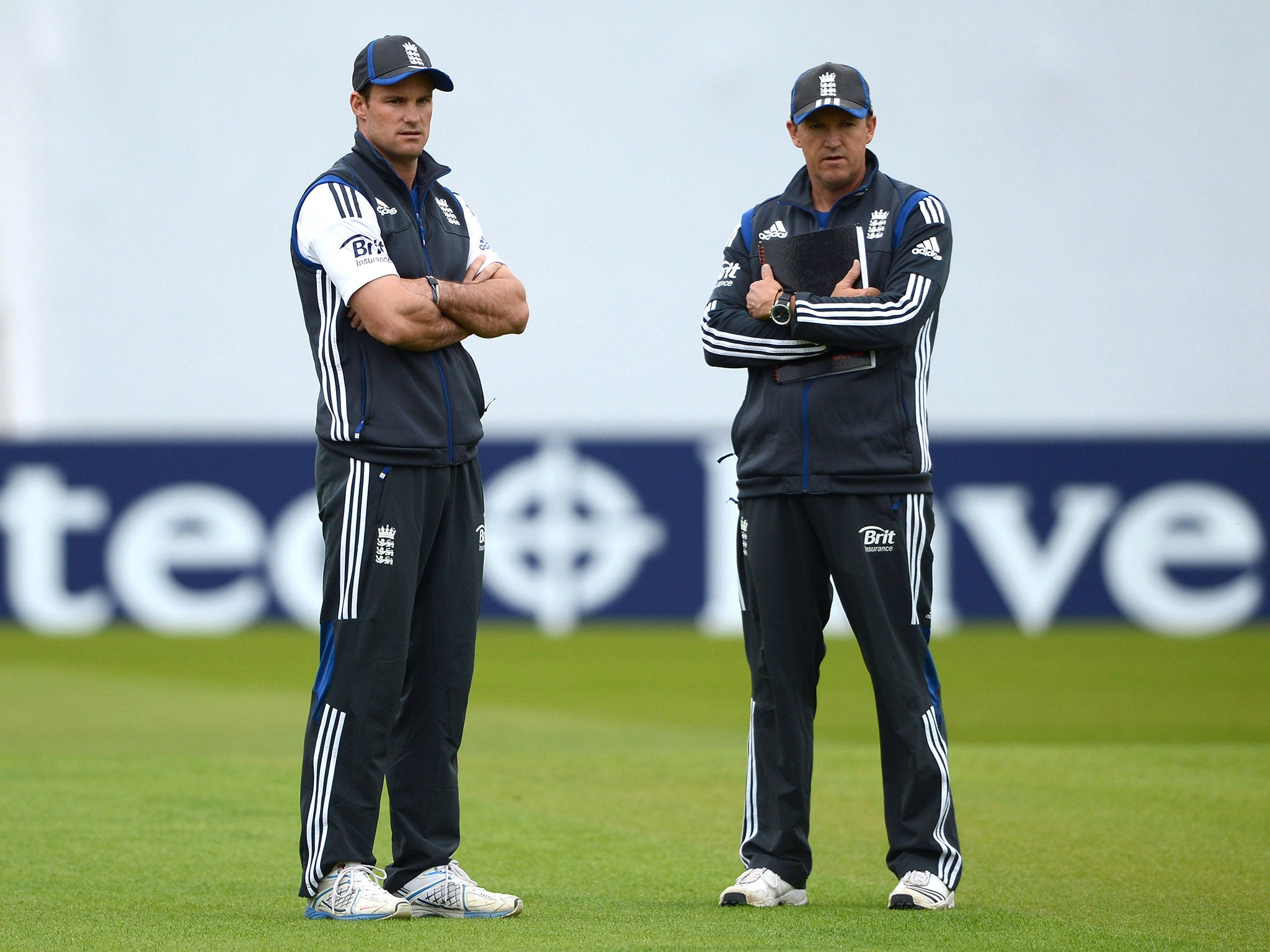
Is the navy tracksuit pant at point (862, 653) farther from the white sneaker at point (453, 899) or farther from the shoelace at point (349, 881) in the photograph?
the shoelace at point (349, 881)

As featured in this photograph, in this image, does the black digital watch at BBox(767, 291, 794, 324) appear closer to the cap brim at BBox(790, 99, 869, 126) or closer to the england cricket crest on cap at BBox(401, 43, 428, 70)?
the cap brim at BBox(790, 99, 869, 126)

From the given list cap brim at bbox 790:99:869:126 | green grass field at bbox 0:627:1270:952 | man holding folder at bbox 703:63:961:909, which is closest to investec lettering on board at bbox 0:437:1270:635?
green grass field at bbox 0:627:1270:952

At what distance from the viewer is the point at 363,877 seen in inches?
149

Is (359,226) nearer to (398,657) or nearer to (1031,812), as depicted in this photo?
(398,657)

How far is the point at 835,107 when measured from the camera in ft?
13.2

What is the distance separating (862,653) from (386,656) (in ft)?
3.50

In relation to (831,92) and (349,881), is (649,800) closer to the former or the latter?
(349,881)

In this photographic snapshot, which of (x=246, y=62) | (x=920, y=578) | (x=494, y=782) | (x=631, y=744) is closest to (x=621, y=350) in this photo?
(x=246, y=62)

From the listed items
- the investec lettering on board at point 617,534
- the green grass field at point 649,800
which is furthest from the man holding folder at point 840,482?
the investec lettering on board at point 617,534

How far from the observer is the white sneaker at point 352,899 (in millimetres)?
3736

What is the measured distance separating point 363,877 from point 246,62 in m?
12.1

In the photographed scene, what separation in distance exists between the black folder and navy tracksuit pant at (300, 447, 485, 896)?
0.87m

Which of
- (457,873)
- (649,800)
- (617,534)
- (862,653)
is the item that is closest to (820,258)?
(862,653)

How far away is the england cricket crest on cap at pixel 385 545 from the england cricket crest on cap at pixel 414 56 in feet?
3.29
